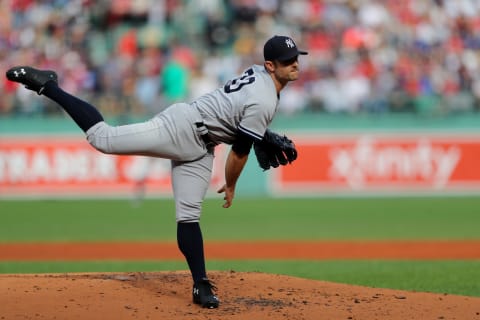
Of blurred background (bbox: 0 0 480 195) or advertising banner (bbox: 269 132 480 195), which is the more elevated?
blurred background (bbox: 0 0 480 195)

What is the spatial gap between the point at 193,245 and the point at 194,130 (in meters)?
0.77

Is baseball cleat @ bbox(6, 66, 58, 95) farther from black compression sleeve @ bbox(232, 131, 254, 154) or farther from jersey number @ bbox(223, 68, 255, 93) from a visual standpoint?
black compression sleeve @ bbox(232, 131, 254, 154)

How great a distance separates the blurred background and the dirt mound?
8.55m

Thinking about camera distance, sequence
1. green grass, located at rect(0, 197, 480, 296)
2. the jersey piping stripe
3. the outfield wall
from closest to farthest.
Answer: the jersey piping stripe < green grass, located at rect(0, 197, 480, 296) < the outfield wall

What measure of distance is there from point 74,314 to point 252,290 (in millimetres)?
1536

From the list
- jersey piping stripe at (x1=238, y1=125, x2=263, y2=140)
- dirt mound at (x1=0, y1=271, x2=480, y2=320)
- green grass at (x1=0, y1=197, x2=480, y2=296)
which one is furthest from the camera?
green grass at (x1=0, y1=197, x2=480, y2=296)

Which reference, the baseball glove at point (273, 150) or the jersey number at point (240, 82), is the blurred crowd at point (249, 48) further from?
the jersey number at point (240, 82)

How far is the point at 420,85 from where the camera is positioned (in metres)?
18.1

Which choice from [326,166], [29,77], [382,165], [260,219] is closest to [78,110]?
[29,77]

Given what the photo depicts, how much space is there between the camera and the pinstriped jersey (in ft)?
18.7

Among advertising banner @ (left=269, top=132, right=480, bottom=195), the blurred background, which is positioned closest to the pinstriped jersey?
the blurred background

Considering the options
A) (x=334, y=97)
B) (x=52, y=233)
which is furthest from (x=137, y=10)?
(x=52, y=233)

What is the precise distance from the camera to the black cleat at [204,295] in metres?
5.82

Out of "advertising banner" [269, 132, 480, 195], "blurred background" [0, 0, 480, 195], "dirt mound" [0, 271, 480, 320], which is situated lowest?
"dirt mound" [0, 271, 480, 320]
